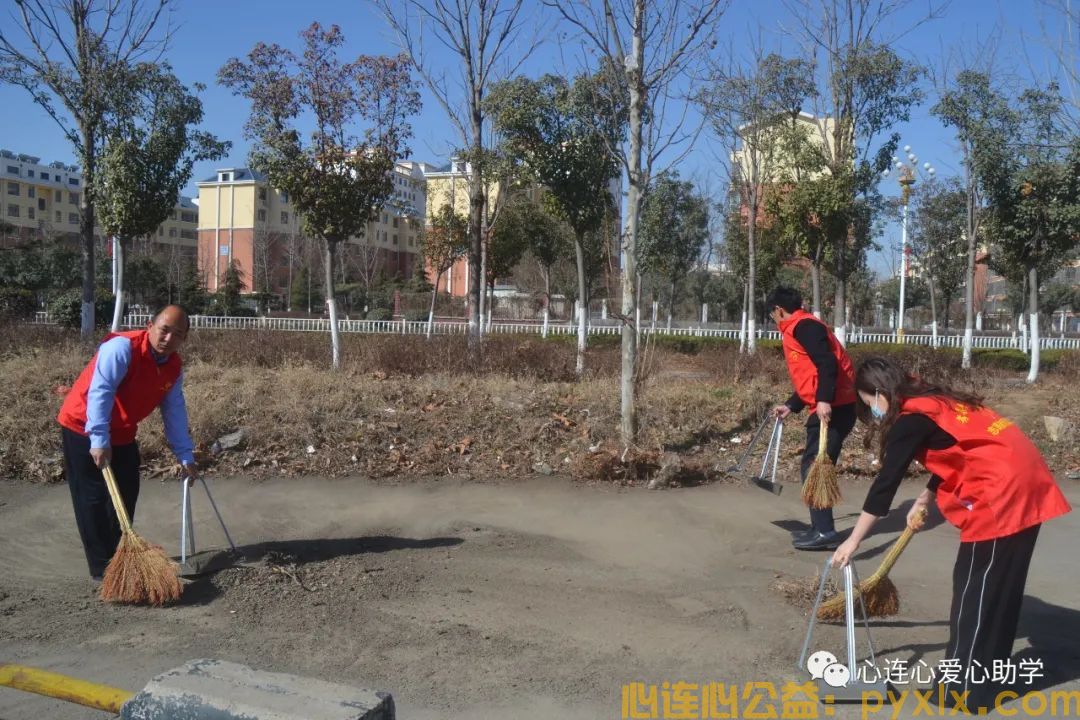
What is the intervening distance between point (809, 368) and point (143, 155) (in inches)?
500

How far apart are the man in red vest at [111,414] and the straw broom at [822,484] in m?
4.13

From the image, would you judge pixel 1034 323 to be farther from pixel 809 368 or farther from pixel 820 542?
pixel 820 542

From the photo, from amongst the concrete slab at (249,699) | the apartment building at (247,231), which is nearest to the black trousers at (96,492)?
the concrete slab at (249,699)

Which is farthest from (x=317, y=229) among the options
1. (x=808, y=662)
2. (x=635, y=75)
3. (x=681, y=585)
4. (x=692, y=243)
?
(x=692, y=243)

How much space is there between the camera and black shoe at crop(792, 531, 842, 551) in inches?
231

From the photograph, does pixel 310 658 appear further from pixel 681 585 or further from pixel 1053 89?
pixel 1053 89

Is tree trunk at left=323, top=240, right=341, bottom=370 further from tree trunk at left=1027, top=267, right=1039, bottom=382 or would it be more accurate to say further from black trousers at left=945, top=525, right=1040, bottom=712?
tree trunk at left=1027, top=267, right=1039, bottom=382

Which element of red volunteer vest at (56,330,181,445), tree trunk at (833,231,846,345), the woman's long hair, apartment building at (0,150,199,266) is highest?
apartment building at (0,150,199,266)

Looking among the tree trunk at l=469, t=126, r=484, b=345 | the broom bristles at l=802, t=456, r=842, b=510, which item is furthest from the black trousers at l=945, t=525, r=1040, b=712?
the tree trunk at l=469, t=126, r=484, b=345

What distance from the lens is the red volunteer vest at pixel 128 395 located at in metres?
4.80

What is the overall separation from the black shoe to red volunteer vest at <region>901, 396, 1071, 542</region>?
2343 mm

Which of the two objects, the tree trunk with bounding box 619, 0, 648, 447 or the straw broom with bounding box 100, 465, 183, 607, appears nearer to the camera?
the straw broom with bounding box 100, 465, 183, 607

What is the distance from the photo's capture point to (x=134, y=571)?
466cm

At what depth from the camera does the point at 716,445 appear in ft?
29.2
